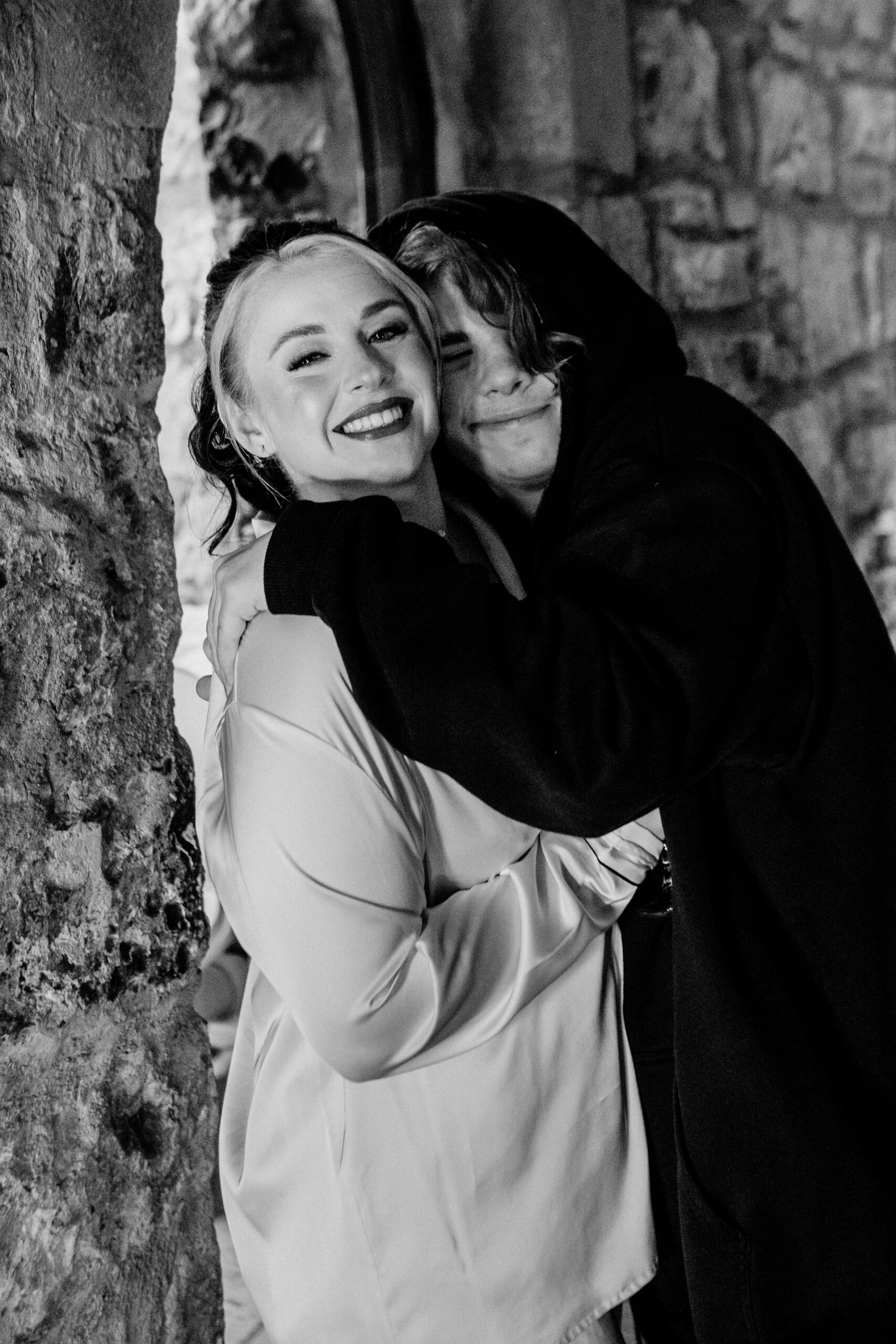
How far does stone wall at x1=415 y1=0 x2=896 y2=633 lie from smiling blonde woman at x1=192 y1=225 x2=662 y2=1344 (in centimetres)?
131

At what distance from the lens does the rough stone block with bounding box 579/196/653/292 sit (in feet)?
8.26

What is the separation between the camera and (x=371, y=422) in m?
1.36

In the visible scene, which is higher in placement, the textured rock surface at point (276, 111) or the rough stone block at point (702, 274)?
the textured rock surface at point (276, 111)

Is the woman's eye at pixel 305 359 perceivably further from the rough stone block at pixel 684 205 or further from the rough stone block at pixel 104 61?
the rough stone block at pixel 684 205

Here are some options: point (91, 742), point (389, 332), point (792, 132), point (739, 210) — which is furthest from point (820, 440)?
point (91, 742)

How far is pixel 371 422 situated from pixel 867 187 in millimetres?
2517

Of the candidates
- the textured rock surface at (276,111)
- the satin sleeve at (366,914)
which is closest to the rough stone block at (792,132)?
the textured rock surface at (276,111)

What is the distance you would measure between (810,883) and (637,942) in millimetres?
206

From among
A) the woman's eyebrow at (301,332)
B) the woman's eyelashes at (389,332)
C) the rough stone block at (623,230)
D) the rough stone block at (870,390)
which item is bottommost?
the rough stone block at (870,390)

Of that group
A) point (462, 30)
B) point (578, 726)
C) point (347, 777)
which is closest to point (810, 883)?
point (578, 726)

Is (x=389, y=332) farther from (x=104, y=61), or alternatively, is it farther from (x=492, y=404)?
(x=104, y=61)

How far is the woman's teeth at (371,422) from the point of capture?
1.36 metres

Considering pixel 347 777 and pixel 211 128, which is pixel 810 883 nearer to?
pixel 347 777

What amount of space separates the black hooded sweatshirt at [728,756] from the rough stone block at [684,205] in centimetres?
152
